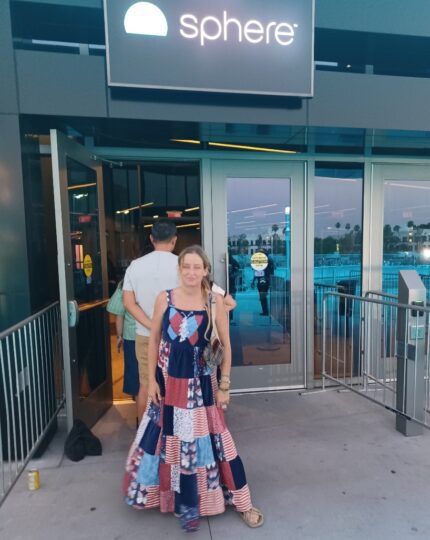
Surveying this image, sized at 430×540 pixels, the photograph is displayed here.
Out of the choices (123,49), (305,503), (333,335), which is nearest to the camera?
(305,503)

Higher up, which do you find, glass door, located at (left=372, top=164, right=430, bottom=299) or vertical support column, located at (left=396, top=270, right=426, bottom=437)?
glass door, located at (left=372, top=164, right=430, bottom=299)

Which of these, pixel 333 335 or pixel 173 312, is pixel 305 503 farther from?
pixel 333 335

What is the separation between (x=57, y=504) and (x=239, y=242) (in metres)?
2.78

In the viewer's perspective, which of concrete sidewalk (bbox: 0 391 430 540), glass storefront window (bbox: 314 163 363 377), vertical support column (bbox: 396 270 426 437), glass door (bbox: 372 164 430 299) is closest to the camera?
concrete sidewalk (bbox: 0 391 430 540)

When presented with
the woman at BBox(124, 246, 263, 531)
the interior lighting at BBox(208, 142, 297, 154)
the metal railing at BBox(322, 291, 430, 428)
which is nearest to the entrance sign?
the metal railing at BBox(322, 291, 430, 428)

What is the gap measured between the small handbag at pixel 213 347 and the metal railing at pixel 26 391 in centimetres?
128

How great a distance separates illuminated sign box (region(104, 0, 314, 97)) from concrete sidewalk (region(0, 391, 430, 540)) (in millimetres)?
2882

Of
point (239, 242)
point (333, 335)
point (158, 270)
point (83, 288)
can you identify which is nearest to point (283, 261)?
point (239, 242)

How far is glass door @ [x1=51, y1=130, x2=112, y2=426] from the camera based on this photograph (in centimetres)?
286

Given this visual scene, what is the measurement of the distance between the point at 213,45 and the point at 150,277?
6.07 ft

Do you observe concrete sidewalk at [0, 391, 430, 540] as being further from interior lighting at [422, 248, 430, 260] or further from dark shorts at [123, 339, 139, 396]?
interior lighting at [422, 248, 430, 260]

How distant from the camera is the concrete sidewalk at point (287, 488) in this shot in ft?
6.99

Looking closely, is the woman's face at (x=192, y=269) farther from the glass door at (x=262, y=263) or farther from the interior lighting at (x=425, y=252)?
the interior lighting at (x=425, y=252)

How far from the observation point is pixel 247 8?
9.33 feet
